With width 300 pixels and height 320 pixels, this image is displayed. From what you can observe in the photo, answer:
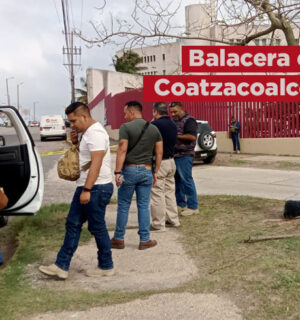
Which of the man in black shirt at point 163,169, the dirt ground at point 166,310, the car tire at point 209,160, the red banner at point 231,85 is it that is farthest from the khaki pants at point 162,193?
the car tire at point 209,160

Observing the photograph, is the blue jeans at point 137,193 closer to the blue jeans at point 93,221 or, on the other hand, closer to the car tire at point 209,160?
the blue jeans at point 93,221

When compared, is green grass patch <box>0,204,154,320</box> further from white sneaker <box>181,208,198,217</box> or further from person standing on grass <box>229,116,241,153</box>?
person standing on grass <box>229,116,241,153</box>

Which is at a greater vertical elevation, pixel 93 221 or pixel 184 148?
pixel 184 148

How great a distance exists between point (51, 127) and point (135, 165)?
2769cm

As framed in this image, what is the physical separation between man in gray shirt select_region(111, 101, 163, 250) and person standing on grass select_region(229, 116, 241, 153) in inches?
547

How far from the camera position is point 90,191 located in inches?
171

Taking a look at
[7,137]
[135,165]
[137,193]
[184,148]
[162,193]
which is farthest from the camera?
[7,137]

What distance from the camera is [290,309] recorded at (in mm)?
3541

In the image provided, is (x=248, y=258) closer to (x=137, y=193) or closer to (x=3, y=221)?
(x=137, y=193)

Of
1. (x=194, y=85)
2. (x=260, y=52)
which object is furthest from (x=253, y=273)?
(x=194, y=85)

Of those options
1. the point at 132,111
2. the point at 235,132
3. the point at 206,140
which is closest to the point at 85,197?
the point at 132,111

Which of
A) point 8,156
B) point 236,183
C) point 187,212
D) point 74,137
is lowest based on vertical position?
point 236,183

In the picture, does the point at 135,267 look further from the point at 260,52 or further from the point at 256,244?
the point at 260,52

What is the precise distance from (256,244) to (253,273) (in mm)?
953
